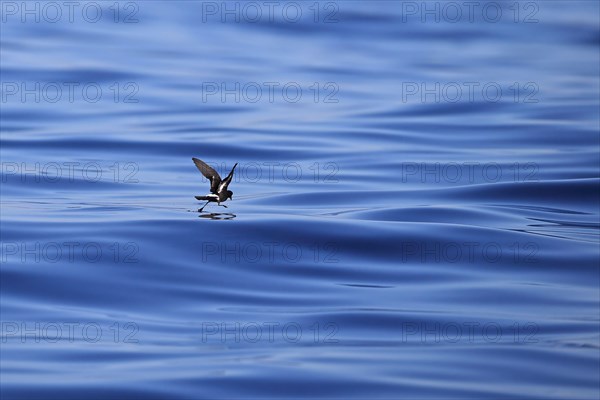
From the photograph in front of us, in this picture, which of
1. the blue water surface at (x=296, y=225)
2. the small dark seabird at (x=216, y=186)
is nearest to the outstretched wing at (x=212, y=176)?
the small dark seabird at (x=216, y=186)

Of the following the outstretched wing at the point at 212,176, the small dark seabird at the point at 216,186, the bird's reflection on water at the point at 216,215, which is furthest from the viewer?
the bird's reflection on water at the point at 216,215

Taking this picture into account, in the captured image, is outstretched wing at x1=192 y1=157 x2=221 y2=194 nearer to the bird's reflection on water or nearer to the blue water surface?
the blue water surface

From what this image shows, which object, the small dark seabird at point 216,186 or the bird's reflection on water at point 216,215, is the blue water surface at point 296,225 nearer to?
the bird's reflection on water at point 216,215

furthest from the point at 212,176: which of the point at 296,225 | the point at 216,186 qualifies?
the point at 296,225

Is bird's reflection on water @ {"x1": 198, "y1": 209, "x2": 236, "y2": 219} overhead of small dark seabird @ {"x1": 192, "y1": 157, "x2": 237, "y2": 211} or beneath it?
beneath

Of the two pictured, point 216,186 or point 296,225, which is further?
point 296,225

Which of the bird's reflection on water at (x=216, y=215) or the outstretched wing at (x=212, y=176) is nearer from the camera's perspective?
the outstretched wing at (x=212, y=176)

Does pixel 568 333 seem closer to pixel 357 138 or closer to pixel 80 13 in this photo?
pixel 357 138

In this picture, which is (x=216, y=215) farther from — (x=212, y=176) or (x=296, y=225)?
(x=212, y=176)

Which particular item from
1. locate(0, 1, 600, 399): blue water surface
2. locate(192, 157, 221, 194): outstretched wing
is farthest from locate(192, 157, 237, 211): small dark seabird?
locate(0, 1, 600, 399): blue water surface
